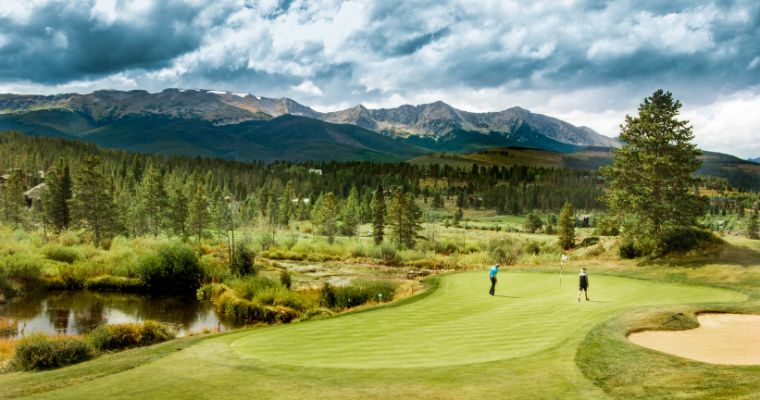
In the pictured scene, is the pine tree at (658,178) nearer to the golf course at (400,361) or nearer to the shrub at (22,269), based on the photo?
the golf course at (400,361)

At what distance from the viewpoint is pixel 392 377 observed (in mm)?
12805

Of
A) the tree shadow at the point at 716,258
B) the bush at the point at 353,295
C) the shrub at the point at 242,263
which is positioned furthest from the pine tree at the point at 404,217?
the tree shadow at the point at 716,258

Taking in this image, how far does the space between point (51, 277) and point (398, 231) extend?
48.2m

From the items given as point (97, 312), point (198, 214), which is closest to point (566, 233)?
point (198, 214)

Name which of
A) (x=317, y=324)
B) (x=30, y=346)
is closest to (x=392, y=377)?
(x=317, y=324)

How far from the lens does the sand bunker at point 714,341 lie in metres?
14.4

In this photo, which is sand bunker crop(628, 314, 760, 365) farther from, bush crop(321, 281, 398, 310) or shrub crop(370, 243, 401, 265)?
shrub crop(370, 243, 401, 265)

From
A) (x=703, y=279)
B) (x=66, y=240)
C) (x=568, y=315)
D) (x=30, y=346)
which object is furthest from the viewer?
(x=66, y=240)

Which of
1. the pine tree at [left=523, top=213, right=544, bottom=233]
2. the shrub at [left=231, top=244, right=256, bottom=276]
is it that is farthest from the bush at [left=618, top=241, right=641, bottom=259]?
the pine tree at [left=523, top=213, right=544, bottom=233]

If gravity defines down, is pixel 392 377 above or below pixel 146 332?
above

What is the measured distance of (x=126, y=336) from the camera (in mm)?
22422

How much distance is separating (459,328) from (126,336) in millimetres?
14341

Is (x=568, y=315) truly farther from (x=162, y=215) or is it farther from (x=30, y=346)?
(x=162, y=215)

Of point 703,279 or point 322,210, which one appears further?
point 322,210
